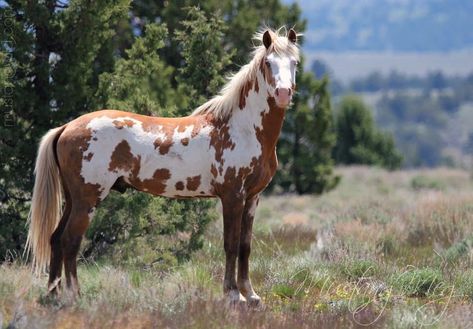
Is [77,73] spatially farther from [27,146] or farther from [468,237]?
[468,237]

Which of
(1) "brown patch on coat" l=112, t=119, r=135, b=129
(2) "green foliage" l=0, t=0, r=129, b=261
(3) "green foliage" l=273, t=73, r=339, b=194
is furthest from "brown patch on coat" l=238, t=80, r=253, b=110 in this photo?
(3) "green foliage" l=273, t=73, r=339, b=194

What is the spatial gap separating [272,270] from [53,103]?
3.46m

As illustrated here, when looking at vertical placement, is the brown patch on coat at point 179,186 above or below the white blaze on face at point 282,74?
below

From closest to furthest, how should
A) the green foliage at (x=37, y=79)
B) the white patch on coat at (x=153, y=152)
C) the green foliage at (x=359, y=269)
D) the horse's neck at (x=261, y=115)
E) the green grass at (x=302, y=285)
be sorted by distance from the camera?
the green grass at (x=302, y=285), the white patch on coat at (x=153, y=152), the horse's neck at (x=261, y=115), the green foliage at (x=359, y=269), the green foliage at (x=37, y=79)

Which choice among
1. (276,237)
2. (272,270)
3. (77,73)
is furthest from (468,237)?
(77,73)

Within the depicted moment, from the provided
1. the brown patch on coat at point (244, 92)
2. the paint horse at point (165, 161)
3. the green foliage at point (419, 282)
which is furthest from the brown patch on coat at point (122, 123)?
the green foliage at point (419, 282)

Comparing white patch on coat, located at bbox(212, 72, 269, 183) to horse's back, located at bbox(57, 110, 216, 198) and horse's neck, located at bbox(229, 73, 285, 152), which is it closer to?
horse's neck, located at bbox(229, 73, 285, 152)

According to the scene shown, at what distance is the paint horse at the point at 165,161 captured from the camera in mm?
7547

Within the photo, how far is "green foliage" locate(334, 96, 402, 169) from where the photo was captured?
39781mm

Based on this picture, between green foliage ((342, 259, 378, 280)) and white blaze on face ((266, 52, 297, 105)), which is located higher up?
white blaze on face ((266, 52, 297, 105))

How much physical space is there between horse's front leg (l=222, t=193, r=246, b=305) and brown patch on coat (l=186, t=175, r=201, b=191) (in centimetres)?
28

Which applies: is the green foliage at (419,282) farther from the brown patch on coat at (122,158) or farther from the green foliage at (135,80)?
the green foliage at (135,80)

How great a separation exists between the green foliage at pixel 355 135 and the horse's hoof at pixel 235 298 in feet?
105

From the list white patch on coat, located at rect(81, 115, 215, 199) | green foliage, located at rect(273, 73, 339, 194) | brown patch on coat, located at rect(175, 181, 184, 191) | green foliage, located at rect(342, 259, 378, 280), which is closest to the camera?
white patch on coat, located at rect(81, 115, 215, 199)
